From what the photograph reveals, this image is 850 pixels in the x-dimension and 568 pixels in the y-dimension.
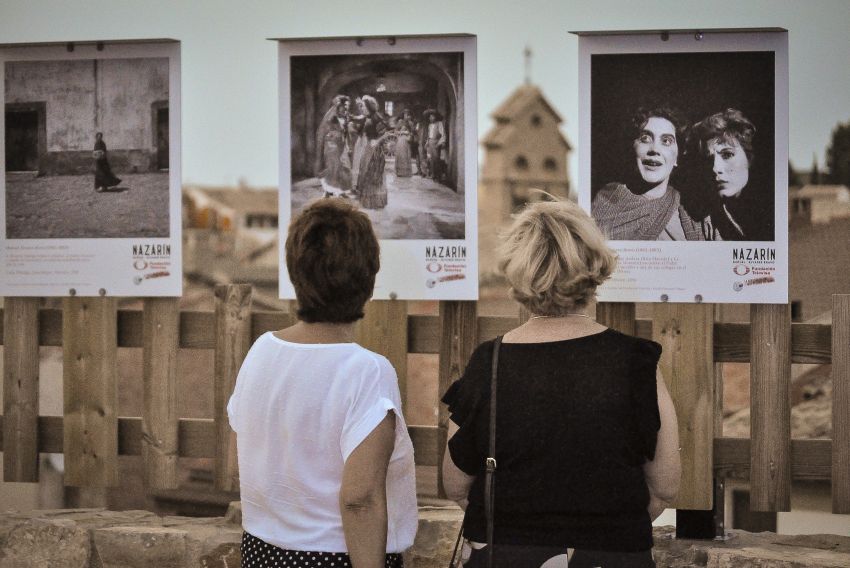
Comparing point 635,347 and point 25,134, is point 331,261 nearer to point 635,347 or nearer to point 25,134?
point 635,347

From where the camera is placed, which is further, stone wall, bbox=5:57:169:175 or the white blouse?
stone wall, bbox=5:57:169:175

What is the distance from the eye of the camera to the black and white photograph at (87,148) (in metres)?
3.95

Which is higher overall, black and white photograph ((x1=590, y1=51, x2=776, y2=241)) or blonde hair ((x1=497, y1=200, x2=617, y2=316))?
black and white photograph ((x1=590, y1=51, x2=776, y2=241))

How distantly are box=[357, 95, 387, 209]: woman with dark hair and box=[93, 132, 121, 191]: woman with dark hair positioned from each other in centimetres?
96

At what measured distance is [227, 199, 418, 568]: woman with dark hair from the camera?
2.35 m

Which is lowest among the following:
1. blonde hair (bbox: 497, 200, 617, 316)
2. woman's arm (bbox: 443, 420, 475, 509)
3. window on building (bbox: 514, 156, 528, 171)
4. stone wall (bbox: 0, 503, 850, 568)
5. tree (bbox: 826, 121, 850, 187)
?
stone wall (bbox: 0, 503, 850, 568)

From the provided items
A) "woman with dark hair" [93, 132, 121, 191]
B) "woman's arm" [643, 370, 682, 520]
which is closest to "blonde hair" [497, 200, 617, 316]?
"woman's arm" [643, 370, 682, 520]

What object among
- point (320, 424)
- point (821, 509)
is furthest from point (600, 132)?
point (821, 509)

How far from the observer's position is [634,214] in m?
3.56

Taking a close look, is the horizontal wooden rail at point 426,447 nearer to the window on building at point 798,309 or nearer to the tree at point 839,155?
the window on building at point 798,309

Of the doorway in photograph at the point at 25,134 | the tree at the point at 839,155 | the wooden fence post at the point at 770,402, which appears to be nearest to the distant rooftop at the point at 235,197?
the tree at the point at 839,155

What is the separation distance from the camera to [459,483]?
2590mm

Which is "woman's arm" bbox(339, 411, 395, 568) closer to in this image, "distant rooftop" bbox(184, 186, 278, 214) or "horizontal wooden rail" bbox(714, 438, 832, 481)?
"horizontal wooden rail" bbox(714, 438, 832, 481)

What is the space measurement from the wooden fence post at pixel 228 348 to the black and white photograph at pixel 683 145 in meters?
1.31
